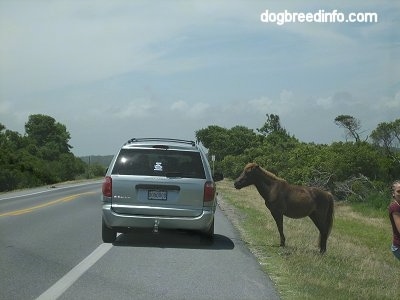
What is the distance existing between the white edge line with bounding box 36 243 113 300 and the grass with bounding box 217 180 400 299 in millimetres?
2676

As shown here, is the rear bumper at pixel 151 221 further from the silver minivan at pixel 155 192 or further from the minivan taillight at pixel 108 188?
the minivan taillight at pixel 108 188

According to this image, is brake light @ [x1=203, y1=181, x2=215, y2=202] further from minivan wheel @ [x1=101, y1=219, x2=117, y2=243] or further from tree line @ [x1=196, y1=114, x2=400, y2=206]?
tree line @ [x1=196, y1=114, x2=400, y2=206]

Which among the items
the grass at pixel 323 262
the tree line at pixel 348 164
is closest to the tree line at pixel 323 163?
the tree line at pixel 348 164

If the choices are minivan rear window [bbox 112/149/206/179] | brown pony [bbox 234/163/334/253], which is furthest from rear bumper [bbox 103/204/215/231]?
brown pony [bbox 234/163/334/253]

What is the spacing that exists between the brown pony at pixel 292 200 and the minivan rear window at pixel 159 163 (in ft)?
3.57

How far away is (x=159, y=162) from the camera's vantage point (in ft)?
39.6

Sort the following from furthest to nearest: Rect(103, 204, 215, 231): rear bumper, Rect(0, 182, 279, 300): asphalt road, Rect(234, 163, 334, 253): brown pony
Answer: Rect(234, 163, 334, 253): brown pony < Rect(103, 204, 215, 231): rear bumper < Rect(0, 182, 279, 300): asphalt road

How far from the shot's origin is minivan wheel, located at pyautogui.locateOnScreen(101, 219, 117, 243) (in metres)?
12.1

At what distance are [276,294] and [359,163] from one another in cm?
2722

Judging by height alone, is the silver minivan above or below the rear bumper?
above

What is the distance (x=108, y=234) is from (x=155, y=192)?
4.28ft

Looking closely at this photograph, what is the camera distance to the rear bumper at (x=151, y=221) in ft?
38.4

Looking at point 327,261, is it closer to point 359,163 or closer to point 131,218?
point 131,218

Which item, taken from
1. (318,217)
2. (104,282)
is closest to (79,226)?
(318,217)
